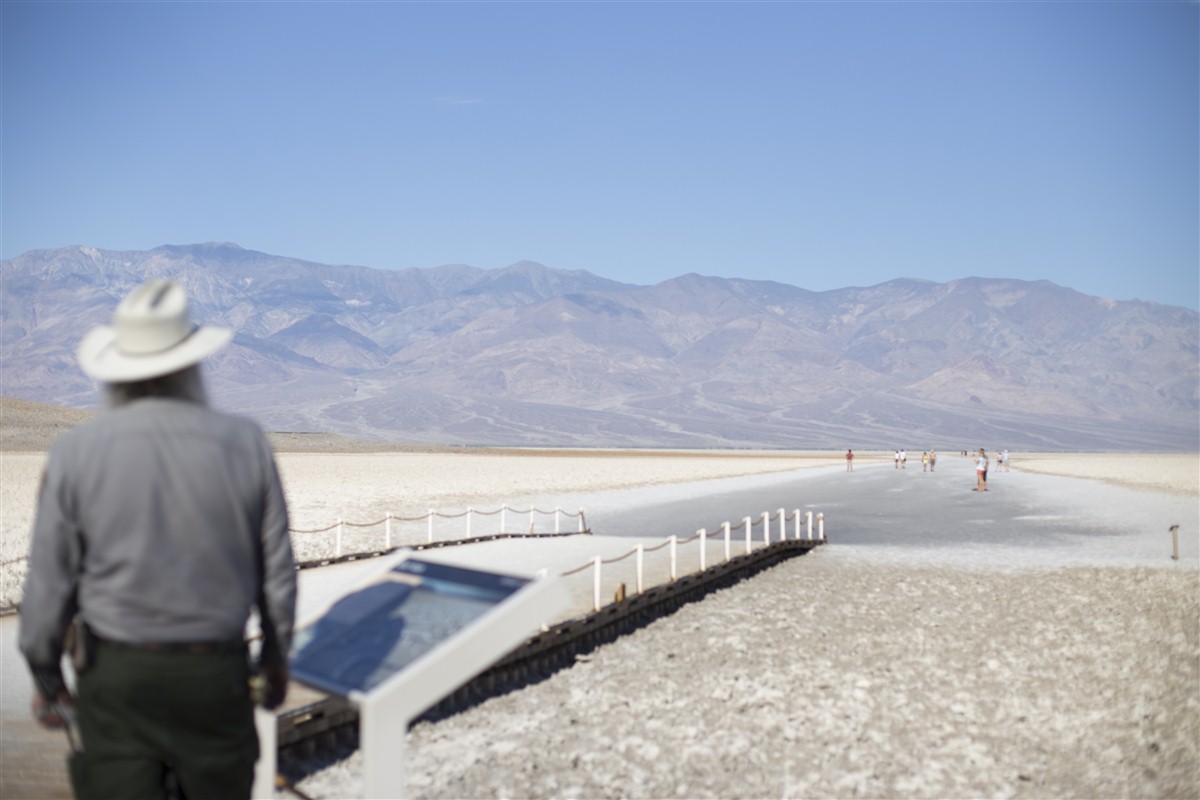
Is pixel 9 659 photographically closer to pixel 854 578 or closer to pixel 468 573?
pixel 468 573

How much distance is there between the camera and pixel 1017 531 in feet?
92.2

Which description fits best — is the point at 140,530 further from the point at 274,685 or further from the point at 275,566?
the point at 274,685

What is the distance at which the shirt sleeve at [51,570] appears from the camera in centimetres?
359

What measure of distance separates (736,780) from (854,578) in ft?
35.0

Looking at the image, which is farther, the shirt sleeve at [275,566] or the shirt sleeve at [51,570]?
the shirt sleeve at [275,566]

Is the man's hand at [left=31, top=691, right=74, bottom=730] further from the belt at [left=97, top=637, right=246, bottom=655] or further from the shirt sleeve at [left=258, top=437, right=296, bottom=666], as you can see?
the shirt sleeve at [left=258, top=437, right=296, bottom=666]

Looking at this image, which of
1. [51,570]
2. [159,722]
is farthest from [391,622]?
[51,570]

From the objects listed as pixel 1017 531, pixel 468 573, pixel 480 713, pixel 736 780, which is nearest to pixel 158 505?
pixel 468 573

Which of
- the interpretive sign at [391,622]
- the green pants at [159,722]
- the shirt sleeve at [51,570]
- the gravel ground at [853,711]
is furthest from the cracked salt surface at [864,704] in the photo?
the shirt sleeve at [51,570]

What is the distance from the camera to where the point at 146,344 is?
148 inches

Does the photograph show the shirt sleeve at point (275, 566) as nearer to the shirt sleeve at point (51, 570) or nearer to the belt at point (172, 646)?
the belt at point (172, 646)

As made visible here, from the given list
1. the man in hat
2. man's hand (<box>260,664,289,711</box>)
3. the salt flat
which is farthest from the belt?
the salt flat

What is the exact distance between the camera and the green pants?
3625mm

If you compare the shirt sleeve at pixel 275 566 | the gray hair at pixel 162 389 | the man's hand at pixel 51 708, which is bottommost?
the man's hand at pixel 51 708
